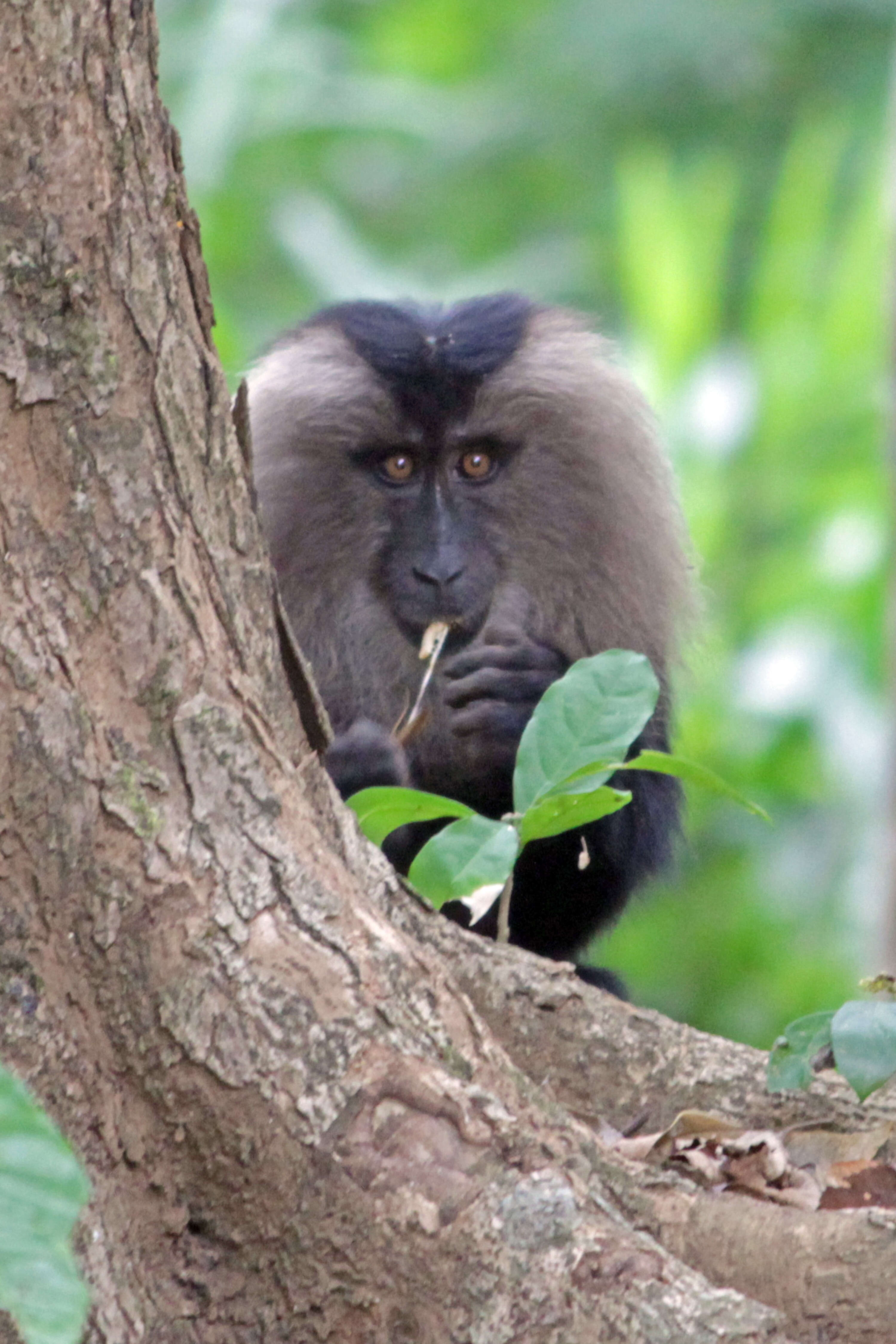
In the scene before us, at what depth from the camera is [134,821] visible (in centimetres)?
181

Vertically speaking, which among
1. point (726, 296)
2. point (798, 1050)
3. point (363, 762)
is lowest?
point (798, 1050)

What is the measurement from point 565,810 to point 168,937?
2.55 ft

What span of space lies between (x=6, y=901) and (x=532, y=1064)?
91 cm

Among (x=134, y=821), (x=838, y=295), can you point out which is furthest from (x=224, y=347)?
(x=838, y=295)

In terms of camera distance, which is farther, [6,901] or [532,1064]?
[532,1064]

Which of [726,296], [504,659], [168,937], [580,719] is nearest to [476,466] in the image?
[504,659]

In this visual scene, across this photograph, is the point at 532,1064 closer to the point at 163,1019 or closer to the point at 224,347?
the point at 163,1019

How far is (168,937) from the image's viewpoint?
5.94ft

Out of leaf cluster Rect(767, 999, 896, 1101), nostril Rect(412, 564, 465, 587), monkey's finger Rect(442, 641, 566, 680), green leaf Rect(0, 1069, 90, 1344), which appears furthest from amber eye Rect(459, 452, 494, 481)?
green leaf Rect(0, 1069, 90, 1344)

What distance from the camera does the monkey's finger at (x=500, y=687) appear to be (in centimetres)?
348

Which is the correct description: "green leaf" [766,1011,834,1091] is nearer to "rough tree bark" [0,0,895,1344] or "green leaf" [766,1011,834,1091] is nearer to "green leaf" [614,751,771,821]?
"green leaf" [614,751,771,821]

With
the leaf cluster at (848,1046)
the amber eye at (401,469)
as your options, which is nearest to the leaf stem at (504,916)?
the leaf cluster at (848,1046)

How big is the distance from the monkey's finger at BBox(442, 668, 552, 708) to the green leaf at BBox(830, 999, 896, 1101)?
4.53 ft

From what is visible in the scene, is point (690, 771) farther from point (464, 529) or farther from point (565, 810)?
point (464, 529)
